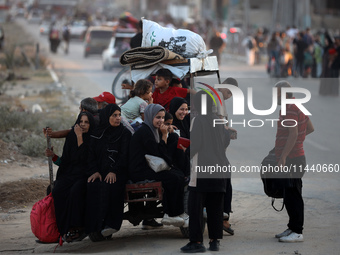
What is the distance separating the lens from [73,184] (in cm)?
779

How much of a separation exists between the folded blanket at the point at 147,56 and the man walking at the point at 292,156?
6.28 feet

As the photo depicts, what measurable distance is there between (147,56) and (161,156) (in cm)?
195

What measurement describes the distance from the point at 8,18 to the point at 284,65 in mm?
78219

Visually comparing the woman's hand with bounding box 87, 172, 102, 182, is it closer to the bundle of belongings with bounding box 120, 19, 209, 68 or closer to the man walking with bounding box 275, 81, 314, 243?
the man walking with bounding box 275, 81, 314, 243

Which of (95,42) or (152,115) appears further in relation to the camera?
(95,42)

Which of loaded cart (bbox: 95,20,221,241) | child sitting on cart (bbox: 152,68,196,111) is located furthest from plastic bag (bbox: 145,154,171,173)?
child sitting on cart (bbox: 152,68,196,111)

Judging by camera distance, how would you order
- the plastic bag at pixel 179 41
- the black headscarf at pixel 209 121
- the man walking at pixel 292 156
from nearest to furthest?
the black headscarf at pixel 209 121
the man walking at pixel 292 156
the plastic bag at pixel 179 41

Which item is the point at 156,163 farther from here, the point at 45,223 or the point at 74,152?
the point at 45,223

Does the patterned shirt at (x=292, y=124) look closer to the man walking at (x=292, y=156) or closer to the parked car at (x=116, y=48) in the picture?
the man walking at (x=292, y=156)

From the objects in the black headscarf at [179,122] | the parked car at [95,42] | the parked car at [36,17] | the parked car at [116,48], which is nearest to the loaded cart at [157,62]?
the black headscarf at [179,122]

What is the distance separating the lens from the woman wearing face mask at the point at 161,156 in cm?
766

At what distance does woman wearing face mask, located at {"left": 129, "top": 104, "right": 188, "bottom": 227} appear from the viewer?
25.1 feet

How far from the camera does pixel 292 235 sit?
25.2ft

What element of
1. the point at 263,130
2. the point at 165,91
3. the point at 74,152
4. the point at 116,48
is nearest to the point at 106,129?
the point at 74,152
